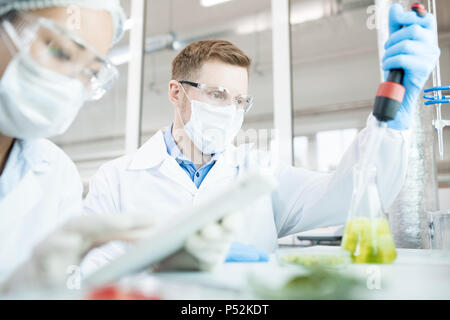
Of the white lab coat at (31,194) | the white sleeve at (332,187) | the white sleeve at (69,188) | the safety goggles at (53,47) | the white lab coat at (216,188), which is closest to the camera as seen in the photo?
the safety goggles at (53,47)

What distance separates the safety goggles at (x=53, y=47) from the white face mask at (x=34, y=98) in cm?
2

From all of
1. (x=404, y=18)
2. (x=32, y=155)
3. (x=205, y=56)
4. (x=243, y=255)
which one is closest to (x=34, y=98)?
(x=32, y=155)

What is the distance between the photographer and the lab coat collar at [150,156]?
139 cm

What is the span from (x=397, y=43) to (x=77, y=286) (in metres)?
0.81

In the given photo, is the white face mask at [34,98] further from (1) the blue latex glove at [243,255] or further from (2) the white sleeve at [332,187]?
(2) the white sleeve at [332,187]

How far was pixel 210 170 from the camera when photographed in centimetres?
144

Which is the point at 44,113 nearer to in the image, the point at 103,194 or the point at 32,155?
the point at 32,155

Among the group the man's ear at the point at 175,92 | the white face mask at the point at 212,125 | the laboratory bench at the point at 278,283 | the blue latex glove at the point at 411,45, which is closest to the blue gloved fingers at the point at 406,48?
the blue latex glove at the point at 411,45

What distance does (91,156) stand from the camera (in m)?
4.56

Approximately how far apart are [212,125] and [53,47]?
0.87m

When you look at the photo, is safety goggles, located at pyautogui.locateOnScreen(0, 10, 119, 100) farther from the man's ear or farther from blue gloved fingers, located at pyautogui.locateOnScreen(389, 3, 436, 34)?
the man's ear

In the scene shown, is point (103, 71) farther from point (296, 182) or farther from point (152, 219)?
point (296, 182)

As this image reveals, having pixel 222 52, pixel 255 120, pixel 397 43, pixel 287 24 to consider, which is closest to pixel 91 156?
pixel 255 120

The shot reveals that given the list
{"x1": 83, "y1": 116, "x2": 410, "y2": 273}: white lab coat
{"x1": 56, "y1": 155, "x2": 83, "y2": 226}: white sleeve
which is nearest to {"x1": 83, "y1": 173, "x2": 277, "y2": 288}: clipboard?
{"x1": 56, "y1": 155, "x2": 83, "y2": 226}: white sleeve
